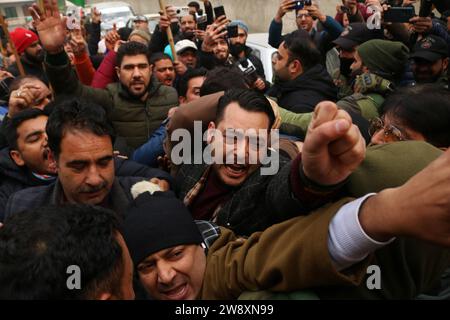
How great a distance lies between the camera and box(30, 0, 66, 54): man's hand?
2672mm

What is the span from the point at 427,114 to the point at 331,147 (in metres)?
1.02

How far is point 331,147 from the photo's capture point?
0.93 m

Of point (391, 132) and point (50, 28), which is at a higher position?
point (50, 28)

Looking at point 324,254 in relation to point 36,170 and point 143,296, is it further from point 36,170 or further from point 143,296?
point 36,170

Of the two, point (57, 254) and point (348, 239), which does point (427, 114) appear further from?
point (57, 254)

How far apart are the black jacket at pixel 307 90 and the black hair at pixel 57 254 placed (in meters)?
2.20

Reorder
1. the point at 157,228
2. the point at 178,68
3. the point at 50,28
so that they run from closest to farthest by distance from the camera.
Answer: the point at 157,228 → the point at 50,28 → the point at 178,68

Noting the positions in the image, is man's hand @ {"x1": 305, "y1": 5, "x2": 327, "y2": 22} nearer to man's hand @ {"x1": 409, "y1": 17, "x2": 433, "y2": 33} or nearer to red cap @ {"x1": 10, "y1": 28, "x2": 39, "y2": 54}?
man's hand @ {"x1": 409, "y1": 17, "x2": 433, "y2": 33}

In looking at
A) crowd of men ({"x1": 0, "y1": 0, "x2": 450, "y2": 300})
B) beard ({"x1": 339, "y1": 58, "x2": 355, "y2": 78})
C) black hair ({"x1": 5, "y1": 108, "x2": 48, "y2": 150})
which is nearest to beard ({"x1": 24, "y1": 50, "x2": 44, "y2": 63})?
crowd of men ({"x1": 0, "y1": 0, "x2": 450, "y2": 300})

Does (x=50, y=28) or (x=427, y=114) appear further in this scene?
(x=50, y=28)

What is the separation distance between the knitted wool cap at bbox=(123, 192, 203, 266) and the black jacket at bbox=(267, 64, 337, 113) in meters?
1.75

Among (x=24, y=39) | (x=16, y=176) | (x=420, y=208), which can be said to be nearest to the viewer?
(x=420, y=208)

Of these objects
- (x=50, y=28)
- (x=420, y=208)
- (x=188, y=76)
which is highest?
(x=50, y=28)

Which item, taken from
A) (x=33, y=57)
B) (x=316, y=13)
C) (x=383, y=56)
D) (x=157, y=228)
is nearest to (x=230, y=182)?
(x=157, y=228)
